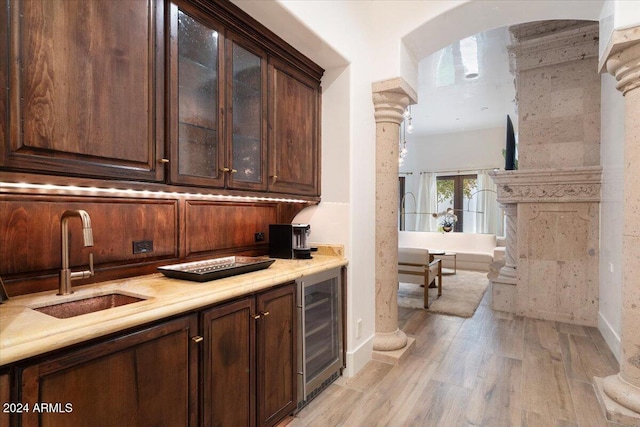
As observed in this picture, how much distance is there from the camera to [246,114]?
2.16 m

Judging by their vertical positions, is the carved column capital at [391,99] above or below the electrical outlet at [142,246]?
above

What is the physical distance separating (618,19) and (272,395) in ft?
10.2

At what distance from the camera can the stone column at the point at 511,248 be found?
4.48 metres

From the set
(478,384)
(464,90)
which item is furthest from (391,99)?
(464,90)

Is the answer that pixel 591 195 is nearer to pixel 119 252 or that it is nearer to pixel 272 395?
pixel 272 395

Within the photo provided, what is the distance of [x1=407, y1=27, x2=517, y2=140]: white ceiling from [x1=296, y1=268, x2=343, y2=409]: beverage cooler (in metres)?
3.49

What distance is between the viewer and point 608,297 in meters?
3.54

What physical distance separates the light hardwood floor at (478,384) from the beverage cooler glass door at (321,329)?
0.50ft

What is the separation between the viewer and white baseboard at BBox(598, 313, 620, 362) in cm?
310

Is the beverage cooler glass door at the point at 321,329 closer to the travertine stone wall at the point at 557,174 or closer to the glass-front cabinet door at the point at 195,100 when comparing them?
the glass-front cabinet door at the point at 195,100

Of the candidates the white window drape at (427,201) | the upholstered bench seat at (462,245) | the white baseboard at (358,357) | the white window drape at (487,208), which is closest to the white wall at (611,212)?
the white baseboard at (358,357)

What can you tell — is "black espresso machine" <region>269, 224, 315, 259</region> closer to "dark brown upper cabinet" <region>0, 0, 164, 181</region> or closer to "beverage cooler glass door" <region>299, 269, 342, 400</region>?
"beverage cooler glass door" <region>299, 269, 342, 400</region>

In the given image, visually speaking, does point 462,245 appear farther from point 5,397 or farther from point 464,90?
point 5,397

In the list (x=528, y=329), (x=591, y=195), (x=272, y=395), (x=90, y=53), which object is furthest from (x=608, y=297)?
(x=90, y=53)
